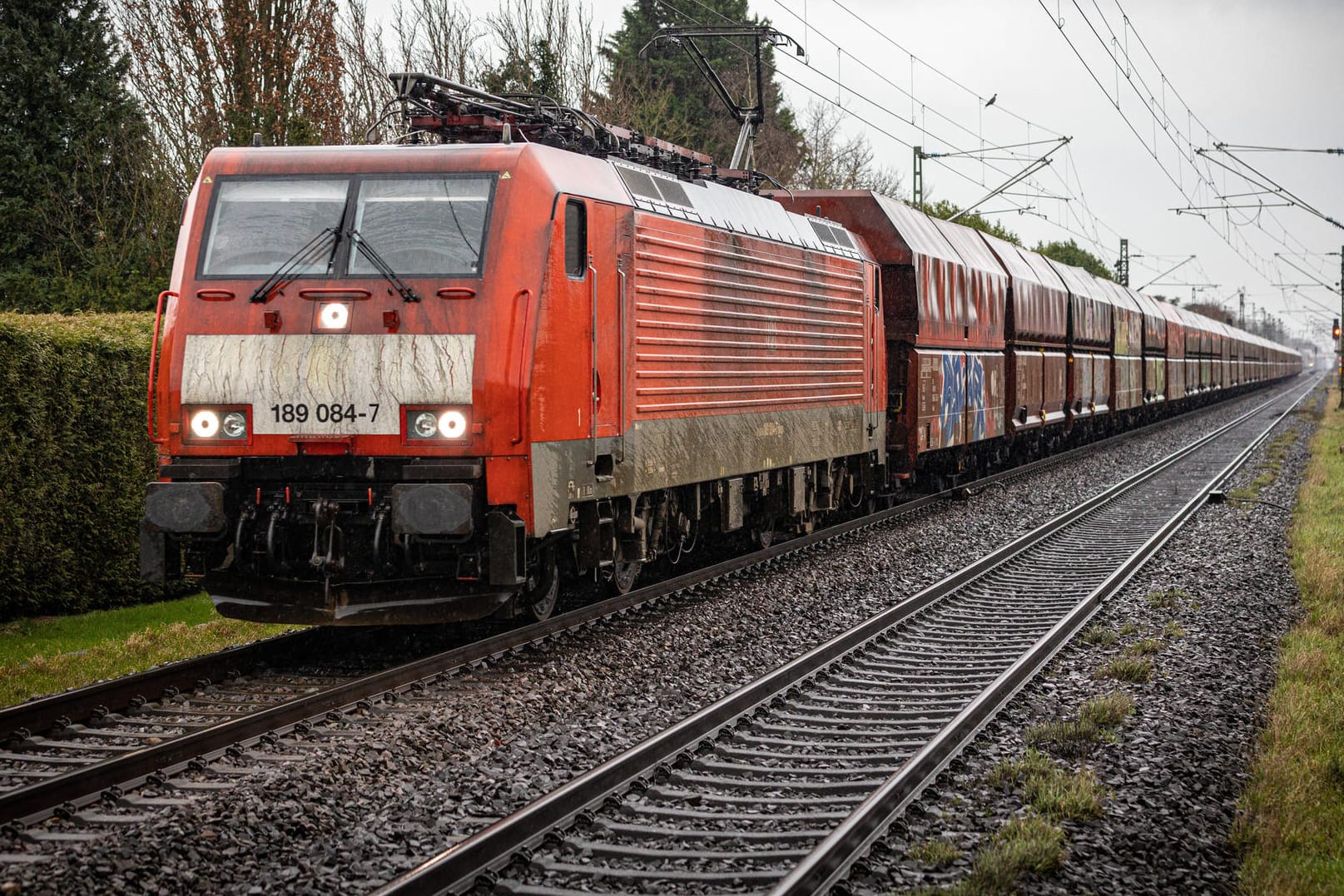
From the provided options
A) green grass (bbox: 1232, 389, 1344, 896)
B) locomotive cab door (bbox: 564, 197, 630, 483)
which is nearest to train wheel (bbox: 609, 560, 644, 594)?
locomotive cab door (bbox: 564, 197, 630, 483)

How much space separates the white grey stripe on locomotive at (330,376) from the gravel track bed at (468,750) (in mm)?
1749

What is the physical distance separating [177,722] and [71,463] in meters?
4.74

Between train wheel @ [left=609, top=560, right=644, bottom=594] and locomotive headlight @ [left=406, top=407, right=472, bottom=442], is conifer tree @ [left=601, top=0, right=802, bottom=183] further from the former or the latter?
locomotive headlight @ [left=406, top=407, right=472, bottom=442]

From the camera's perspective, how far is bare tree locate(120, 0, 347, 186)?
23719mm

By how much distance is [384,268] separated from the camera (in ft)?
28.8

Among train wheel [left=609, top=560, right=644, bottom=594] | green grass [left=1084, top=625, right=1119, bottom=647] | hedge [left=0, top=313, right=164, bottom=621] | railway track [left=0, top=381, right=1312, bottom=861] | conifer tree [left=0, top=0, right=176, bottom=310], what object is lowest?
green grass [left=1084, top=625, right=1119, bottom=647]

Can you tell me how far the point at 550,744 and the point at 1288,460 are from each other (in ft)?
80.3

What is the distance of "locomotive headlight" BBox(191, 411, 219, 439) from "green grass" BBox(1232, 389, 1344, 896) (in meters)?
6.22

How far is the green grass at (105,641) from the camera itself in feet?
28.6

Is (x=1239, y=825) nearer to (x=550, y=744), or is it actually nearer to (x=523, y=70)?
(x=550, y=744)

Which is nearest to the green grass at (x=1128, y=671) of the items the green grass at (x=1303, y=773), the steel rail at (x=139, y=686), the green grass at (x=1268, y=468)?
the green grass at (x=1303, y=773)

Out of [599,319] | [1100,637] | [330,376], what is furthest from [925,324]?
[330,376]

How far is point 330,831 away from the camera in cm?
574

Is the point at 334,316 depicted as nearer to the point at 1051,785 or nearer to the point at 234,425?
the point at 234,425
